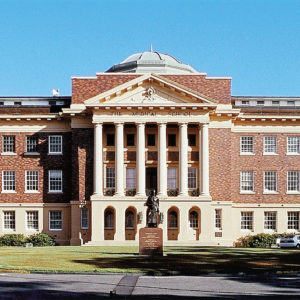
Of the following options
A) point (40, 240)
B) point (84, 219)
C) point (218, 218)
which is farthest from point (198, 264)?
point (40, 240)

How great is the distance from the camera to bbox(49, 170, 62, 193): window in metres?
66.0

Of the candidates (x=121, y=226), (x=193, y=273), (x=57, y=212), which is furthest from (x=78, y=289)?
(x=57, y=212)

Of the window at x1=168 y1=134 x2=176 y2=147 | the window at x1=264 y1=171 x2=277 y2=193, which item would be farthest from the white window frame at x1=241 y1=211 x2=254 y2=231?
the window at x1=168 y1=134 x2=176 y2=147

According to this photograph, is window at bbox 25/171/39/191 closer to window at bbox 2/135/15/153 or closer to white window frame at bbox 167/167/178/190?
window at bbox 2/135/15/153

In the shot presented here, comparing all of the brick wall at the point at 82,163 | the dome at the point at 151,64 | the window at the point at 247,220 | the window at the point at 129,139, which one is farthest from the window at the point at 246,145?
the brick wall at the point at 82,163

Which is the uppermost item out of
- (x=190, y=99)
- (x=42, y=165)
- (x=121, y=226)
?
(x=190, y=99)

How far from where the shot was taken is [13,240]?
6278 centimetres

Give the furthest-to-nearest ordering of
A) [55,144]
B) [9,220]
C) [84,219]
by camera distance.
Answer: [55,144] < [9,220] < [84,219]

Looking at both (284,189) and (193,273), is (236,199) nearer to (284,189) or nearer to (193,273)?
(284,189)

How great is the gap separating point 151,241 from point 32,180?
91.1 ft

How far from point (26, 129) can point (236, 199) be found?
1974 centimetres

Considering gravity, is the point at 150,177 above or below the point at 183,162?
below

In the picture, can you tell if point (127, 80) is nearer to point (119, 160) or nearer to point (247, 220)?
point (119, 160)

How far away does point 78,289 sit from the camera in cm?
2339
